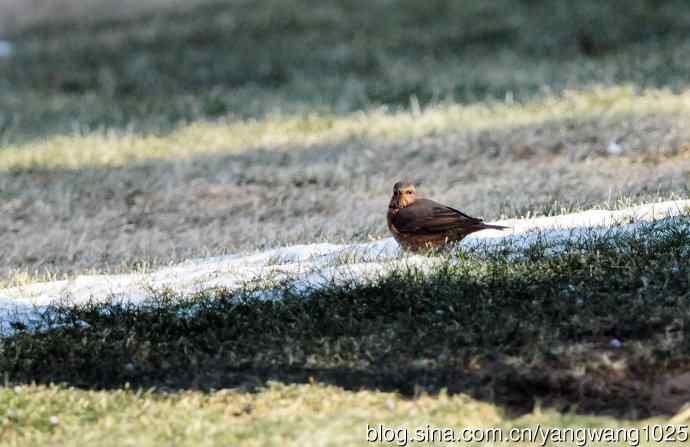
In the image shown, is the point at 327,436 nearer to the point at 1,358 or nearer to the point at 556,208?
the point at 1,358

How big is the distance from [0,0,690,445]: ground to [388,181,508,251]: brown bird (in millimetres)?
303

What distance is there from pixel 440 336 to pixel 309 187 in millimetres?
5645

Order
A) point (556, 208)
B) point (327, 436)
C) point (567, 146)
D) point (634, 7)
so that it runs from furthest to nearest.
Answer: point (634, 7) < point (567, 146) < point (556, 208) < point (327, 436)

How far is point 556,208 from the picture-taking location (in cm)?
856

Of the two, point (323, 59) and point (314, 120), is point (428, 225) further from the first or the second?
point (323, 59)

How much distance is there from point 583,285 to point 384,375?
1.26 metres

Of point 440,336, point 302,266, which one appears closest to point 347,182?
point 302,266

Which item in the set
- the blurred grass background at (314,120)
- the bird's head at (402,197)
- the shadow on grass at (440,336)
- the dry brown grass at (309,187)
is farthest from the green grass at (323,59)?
the shadow on grass at (440,336)

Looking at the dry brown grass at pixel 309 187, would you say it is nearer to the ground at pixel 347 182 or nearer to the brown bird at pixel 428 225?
the ground at pixel 347 182

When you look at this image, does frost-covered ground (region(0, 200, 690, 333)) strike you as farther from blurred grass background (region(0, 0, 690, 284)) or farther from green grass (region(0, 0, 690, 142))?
green grass (region(0, 0, 690, 142))

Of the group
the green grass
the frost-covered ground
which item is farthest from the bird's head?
the green grass

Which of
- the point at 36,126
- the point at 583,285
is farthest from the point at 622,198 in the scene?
the point at 36,126

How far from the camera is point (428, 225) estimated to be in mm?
6785

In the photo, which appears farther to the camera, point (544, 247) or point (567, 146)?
point (567, 146)
